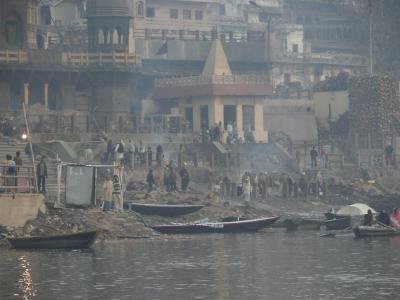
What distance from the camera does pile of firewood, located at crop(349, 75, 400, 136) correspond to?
91125mm

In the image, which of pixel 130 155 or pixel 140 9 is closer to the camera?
pixel 130 155

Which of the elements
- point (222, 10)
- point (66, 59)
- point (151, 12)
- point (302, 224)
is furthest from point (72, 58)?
point (222, 10)

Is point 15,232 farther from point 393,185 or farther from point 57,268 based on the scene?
point 393,185

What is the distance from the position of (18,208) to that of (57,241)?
248 cm

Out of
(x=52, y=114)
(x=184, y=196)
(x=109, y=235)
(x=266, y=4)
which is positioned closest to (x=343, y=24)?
(x=266, y=4)

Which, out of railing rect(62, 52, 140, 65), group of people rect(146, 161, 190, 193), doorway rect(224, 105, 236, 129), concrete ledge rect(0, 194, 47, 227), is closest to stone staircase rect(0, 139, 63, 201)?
group of people rect(146, 161, 190, 193)

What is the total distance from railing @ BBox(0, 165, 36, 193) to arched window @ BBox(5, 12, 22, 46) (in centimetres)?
2739

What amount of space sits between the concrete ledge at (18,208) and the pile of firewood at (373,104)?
3784 centimetres

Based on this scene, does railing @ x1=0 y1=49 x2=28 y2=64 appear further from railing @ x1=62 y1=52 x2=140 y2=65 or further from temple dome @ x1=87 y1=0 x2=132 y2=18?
temple dome @ x1=87 y1=0 x2=132 y2=18

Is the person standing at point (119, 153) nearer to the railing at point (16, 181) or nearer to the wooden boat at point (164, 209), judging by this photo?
the wooden boat at point (164, 209)

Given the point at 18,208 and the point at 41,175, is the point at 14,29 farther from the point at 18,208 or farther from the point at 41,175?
the point at 18,208

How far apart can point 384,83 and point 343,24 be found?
34.4 meters

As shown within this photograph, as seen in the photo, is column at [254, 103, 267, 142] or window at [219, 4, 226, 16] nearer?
column at [254, 103, 267, 142]

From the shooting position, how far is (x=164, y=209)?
209ft
